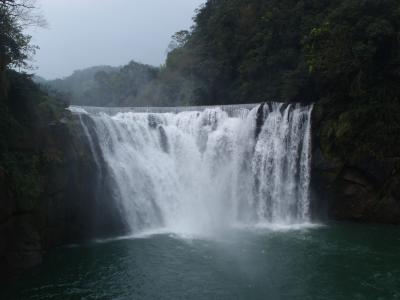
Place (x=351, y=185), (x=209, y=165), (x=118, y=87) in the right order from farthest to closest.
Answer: (x=118, y=87) → (x=209, y=165) → (x=351, y=185)

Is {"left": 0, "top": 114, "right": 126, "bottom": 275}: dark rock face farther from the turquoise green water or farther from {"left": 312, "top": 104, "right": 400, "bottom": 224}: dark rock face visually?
{"left": 312, "top": 104, "right": 400, "bottom": 224}: dark rock face

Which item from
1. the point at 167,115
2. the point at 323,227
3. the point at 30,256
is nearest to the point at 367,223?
the point at 323,227

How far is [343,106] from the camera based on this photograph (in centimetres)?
2152

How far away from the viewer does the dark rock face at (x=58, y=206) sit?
47.7 ft

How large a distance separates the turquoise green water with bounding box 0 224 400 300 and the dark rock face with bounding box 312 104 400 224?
6.31ft

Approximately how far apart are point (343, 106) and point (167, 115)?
29.8ft

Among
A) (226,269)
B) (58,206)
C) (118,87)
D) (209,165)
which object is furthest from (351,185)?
(118,87)

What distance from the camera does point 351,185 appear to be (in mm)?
20578

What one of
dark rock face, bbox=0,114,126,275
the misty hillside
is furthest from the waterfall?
the misty hillside

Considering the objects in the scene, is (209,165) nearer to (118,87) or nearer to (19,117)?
(19,117)

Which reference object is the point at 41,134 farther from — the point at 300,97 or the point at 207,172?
the point at 300,97

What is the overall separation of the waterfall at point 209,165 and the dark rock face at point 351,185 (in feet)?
1.84

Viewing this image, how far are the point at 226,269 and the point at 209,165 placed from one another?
9257 mm

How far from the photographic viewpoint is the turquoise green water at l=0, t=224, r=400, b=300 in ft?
40.8
